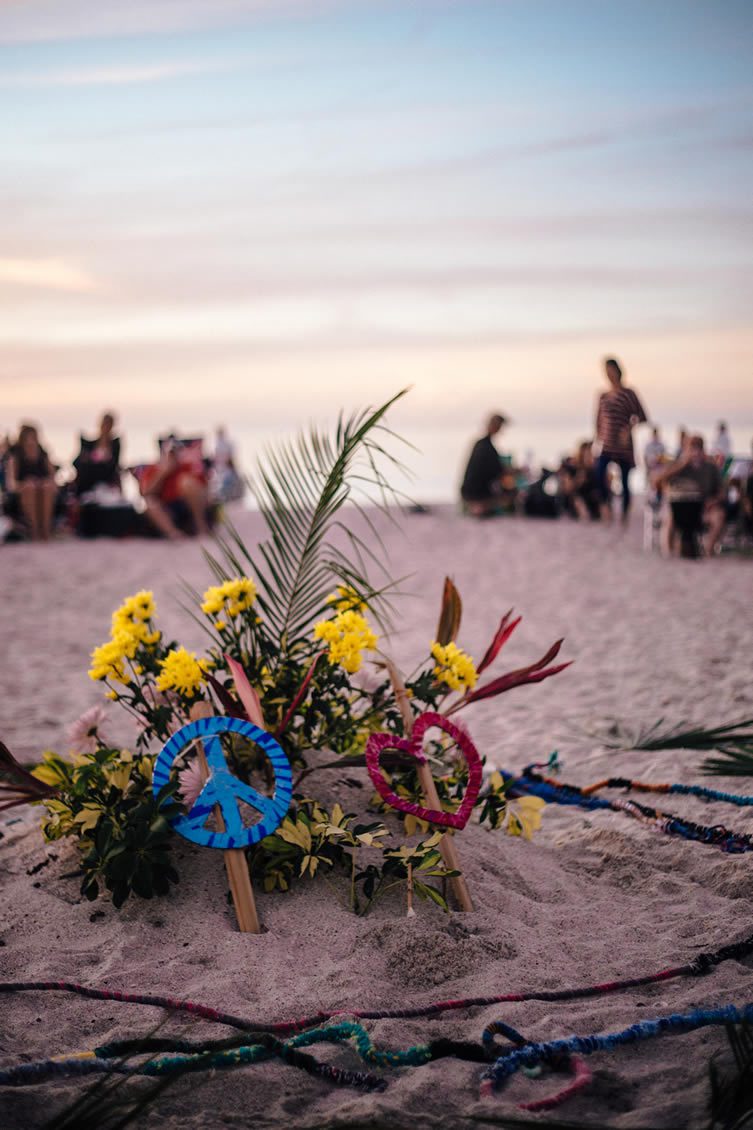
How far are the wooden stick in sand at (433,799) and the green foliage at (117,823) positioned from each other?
75 centimetres

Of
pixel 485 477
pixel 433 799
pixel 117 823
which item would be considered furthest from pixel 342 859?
pixel 485 477

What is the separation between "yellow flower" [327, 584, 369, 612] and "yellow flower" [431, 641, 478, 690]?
0.99 feet

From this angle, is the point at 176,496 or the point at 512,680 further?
the point at 176,496

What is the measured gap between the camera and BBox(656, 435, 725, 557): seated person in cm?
1194

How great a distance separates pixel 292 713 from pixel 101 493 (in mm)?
12504

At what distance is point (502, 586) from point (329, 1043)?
854cm

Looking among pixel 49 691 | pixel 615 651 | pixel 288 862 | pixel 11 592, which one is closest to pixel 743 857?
pixel 288 862

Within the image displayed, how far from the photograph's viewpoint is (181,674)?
3.22 m

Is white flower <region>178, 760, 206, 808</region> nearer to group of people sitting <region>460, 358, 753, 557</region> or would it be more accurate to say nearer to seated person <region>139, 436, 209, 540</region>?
group of people sitting <region>460, 358, 753, 557</region>

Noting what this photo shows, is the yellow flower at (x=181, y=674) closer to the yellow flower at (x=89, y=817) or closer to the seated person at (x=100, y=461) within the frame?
the yellow flower at (x=89, y=817)

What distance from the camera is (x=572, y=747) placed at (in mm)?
5254

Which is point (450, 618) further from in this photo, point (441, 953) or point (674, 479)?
point (674, 479)

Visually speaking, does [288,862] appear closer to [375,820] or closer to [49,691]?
[375,820]

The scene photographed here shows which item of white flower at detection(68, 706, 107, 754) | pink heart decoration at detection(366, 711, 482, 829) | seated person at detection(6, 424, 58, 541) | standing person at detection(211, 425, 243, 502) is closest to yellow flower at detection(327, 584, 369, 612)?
pink heart decoration at detection(366, 711, 482, 829)
